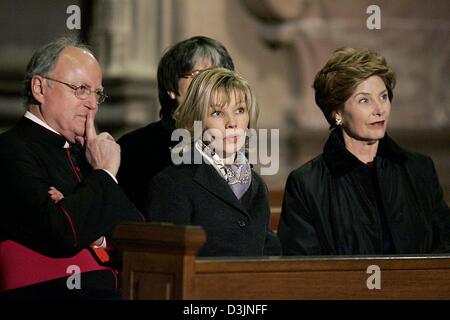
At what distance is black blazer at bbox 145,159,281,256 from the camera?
461 centimetres

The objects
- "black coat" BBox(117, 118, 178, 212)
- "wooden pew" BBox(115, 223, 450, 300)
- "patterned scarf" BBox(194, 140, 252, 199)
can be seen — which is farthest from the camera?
"black coat" BBox(117, 118, 178, 212)

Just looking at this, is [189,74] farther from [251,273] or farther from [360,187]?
[251,273]

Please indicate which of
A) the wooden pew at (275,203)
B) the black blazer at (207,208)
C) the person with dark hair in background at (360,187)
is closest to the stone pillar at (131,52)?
the wooden pew at (275,203)

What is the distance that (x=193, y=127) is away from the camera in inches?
186

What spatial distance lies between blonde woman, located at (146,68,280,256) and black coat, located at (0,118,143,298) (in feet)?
0.58

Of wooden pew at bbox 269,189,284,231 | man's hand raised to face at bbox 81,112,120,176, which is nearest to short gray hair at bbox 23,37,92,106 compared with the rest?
man's hand raised to face at bbox 81,112,120,176

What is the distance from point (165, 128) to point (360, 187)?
0.98m

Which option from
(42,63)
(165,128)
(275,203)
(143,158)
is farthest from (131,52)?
(42,63)

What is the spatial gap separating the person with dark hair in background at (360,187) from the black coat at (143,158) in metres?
0.66

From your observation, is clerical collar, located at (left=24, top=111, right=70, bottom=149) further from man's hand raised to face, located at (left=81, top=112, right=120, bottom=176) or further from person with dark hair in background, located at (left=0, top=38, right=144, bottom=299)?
man's hand raised to face, located at (left=81, top=112, right=120, bottom=176)

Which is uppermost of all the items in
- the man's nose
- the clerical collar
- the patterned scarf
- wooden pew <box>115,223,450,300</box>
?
the man's nose

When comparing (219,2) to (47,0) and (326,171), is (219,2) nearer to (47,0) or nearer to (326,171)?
(47,0)

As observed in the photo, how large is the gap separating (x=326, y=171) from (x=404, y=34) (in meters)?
3.96

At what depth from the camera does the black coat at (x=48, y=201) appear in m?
4.47
